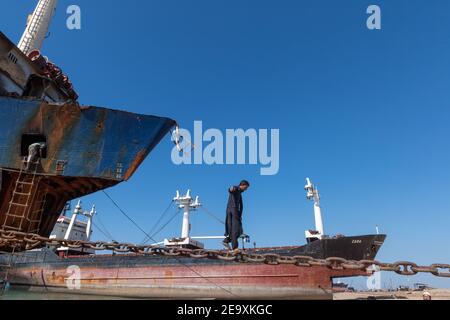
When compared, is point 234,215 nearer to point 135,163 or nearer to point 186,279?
point 135,163

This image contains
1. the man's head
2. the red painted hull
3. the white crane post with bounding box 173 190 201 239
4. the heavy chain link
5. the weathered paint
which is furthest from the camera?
the white crane post with bounding box 173 190 201 239

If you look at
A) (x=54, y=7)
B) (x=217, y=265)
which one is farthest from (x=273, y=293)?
(x=54, y=7)

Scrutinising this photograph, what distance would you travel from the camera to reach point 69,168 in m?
8.81

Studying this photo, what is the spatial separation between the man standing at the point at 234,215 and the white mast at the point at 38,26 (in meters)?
18.4

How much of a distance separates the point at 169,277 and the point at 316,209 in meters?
9.65

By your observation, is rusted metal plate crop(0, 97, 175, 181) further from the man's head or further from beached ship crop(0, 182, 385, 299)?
beached ship crop(0, 182, 385, 299)

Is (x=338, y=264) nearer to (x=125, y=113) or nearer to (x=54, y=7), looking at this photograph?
(x=125, y=113)

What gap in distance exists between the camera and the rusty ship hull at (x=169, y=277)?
14492 mm

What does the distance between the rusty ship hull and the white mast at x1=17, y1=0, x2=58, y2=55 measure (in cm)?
1273

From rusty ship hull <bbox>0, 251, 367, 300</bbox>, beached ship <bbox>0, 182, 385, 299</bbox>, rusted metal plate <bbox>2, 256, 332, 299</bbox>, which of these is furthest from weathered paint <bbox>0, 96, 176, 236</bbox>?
rusted metal plate <bbox>2, 256, 332, 299</bbox>

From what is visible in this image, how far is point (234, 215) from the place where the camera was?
20.7 ft

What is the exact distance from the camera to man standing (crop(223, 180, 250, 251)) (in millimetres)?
6215

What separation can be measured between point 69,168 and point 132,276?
11.2 metres

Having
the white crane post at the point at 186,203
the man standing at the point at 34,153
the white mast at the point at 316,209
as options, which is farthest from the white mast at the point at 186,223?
the man standing at the point at 34,153
